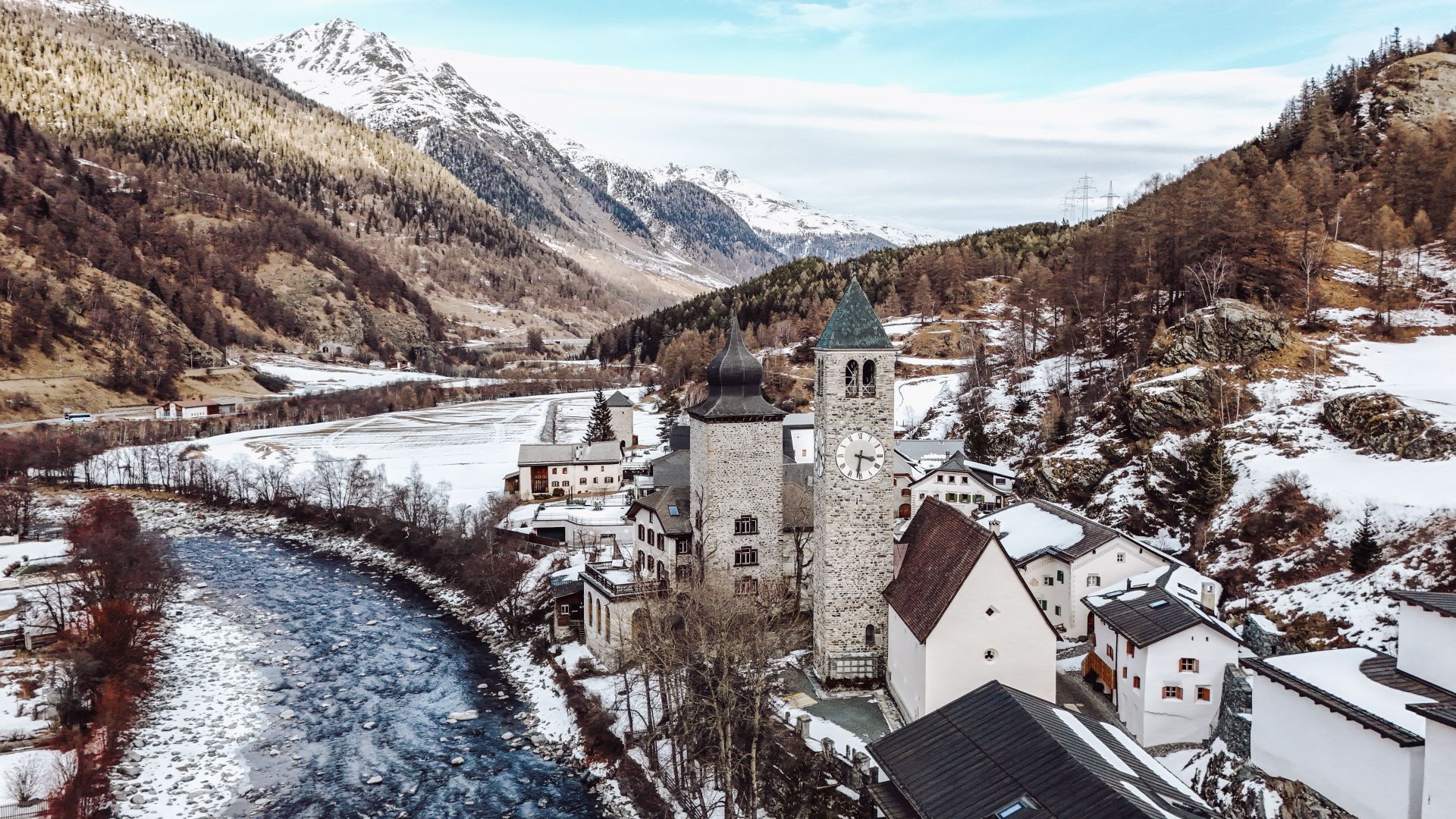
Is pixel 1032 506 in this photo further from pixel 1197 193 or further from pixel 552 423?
pixel 552 423

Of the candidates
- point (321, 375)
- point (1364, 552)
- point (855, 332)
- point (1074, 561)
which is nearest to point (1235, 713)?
point (1074, 561)

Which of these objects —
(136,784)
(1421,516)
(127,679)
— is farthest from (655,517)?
(1421,516)

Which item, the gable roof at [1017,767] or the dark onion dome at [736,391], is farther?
the dark onion dome at [736,391]

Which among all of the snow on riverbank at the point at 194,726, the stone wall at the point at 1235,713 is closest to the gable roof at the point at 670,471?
the snow on riverbank at the point at 194,726

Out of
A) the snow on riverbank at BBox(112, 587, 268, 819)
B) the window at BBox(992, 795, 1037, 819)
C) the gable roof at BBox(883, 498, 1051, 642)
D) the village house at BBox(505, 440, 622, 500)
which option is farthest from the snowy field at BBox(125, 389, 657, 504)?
the window at BBox(992, 795, 1037, 819)

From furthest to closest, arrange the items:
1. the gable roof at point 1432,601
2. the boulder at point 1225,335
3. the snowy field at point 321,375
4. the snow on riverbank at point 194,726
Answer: the snowy field at point 321,375 → the boulder at point 1225,335 → the snow on riverbank at point 194,726 → the gable roof at point 1432,601

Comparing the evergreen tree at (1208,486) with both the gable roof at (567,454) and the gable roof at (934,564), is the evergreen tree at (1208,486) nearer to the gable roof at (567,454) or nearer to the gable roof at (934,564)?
the gable roof at (934,564)

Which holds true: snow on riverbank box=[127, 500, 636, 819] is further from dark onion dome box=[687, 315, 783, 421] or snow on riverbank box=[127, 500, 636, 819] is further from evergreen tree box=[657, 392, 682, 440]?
evergreen tree box=[657, 392, 682, 440]
